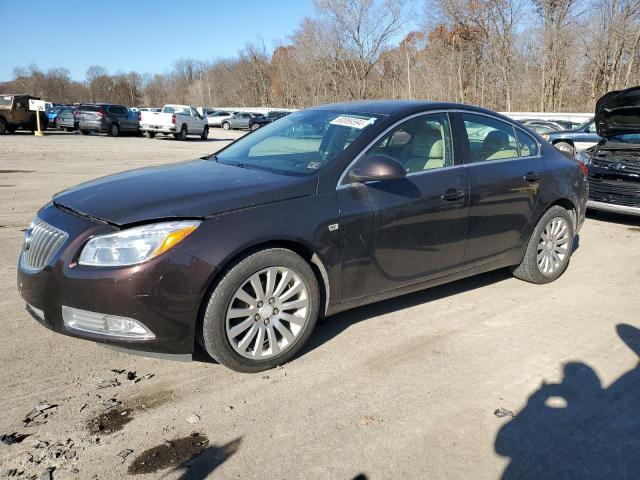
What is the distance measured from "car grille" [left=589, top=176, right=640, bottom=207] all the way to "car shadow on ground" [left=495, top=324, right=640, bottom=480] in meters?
5.13

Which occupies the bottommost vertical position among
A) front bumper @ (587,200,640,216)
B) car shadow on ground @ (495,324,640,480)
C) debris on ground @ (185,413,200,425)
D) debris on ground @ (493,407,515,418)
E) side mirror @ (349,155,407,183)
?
car shadow on ground @ (495,324,640,480)

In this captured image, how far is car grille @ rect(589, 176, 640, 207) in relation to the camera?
25.2ft

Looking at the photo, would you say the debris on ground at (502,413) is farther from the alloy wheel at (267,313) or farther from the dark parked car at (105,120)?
the dark parked car at (105,120)

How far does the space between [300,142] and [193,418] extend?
230 centimetres

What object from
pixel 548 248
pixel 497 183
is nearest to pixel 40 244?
pixel 497 183

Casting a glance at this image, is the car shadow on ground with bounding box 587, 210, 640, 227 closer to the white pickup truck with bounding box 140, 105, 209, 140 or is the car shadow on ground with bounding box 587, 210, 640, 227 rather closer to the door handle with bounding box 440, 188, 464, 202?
the door handle with bounding box 440, 188, 464, 202

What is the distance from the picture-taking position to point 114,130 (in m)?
28.6

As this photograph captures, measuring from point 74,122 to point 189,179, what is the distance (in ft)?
98.9

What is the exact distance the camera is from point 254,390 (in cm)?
318

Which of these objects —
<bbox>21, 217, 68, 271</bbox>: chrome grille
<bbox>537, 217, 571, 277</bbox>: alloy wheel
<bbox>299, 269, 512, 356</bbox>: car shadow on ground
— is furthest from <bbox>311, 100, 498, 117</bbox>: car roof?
<bbox>21, 217, 68, 271</bbox>: chrome grille

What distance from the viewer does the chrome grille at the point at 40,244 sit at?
3.12 m

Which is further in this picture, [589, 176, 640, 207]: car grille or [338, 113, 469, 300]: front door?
[589, 176, 640, 207]: car grille

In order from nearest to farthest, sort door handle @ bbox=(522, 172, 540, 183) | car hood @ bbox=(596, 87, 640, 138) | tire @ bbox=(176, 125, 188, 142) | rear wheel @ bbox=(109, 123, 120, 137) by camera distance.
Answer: door handle @ bbox=(522, 172, 540, 183), car hood @ bbox=(596, 87, 640, 138), tire @ bbox=(176, 125, 188, 142), rear wheel @ bbox=(109, 123, 120, 137)

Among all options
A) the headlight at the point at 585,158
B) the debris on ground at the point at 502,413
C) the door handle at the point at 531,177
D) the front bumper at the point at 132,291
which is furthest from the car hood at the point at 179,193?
the headlight at the point at 585,158
